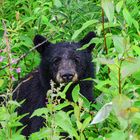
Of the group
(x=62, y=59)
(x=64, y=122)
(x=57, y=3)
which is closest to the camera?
(x=64, y=122)

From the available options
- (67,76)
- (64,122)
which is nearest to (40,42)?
(67,76)

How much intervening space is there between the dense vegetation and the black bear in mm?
153

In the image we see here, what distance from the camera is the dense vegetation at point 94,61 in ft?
11.5

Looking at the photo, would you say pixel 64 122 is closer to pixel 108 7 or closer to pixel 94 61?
pixel 94 61

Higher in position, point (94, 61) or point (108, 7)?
point (108, 7)

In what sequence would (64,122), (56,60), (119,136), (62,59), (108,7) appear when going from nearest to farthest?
(119,136), (64,122), (108,7), (62,59), (56,60)

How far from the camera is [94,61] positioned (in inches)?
155

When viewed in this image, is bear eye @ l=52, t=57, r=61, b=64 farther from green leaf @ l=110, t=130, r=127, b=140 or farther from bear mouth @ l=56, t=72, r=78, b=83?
green leaf @ l=110, t=130, r=127, b=140

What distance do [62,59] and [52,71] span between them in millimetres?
198

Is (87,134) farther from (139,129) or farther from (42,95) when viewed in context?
(42,95)

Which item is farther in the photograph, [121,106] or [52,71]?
[52,71]

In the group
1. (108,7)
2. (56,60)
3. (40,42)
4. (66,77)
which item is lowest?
(66,77)

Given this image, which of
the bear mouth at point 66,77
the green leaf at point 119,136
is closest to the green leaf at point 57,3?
the bear mouth at point 66,77

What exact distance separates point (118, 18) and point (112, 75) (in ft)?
12.6
